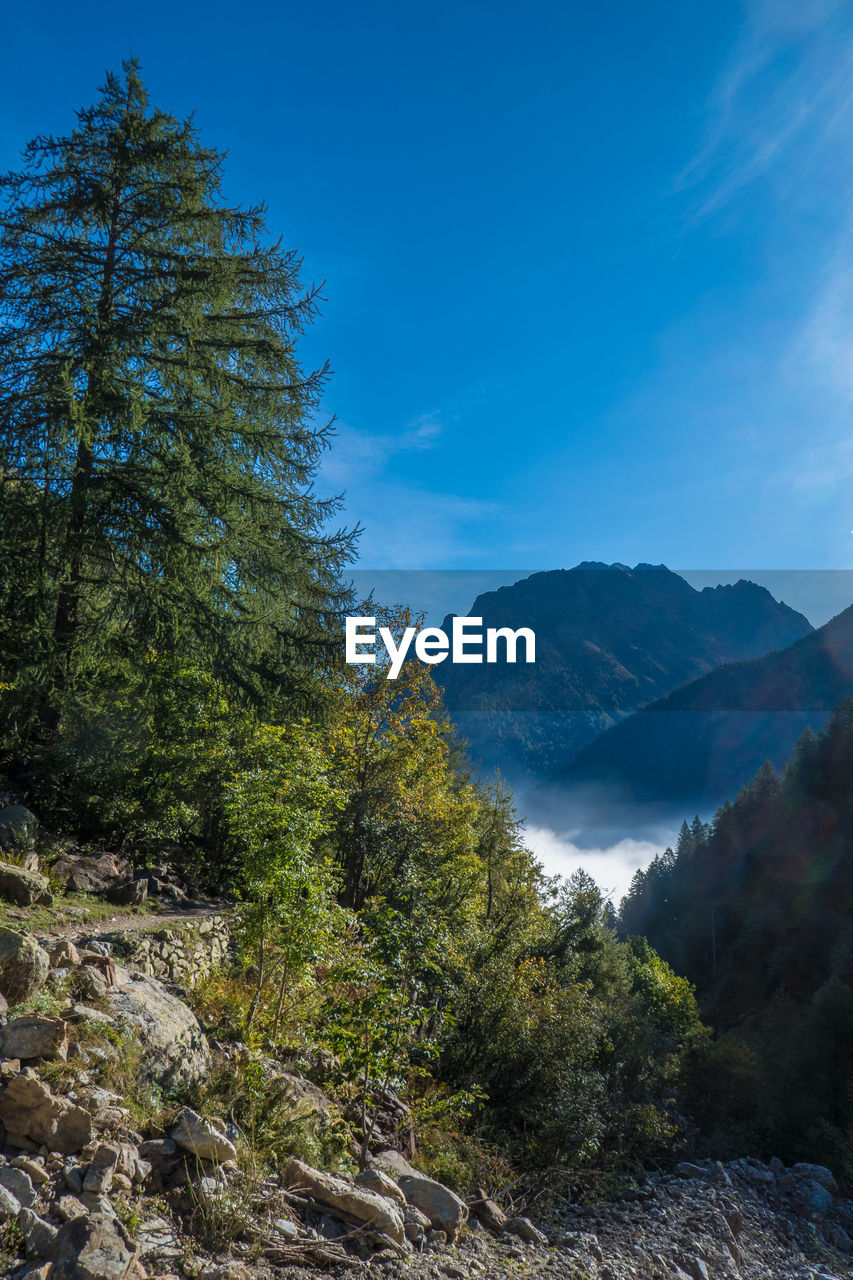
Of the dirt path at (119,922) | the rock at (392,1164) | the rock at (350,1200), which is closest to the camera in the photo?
the rock at (350,1200)

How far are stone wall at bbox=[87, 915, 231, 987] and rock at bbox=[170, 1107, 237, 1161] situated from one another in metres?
3.06

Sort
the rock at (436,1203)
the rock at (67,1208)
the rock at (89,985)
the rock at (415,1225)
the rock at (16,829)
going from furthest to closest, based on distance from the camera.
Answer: the rock at (16,829) → the rock at (436,1203) → the rock at (89,985) → the rock at (415,1225) → the rock at (67,1208)

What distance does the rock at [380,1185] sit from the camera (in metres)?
6.42

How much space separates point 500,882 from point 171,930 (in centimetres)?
2357

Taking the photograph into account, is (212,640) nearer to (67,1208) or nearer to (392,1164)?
(392,1164)

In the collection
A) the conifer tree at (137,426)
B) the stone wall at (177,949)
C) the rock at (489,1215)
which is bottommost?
the rock at (489,1215)

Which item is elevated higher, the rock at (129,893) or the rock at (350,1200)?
the rock at (129,893)

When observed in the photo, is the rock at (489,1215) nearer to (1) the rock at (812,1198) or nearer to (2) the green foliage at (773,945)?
(1) the rock at (812,1198)

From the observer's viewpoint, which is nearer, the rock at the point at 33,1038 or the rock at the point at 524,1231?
the rock at the point at 33,1038

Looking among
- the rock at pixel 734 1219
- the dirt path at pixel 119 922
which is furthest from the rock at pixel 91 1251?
the rock at pixel 734 1219

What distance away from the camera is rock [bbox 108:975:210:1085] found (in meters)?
6.16

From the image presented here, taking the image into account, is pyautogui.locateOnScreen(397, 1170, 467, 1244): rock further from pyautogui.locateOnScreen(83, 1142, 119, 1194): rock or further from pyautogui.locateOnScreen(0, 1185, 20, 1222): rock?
pyautogui.locateOnScreen(0, 1185, 20, 1222): rock

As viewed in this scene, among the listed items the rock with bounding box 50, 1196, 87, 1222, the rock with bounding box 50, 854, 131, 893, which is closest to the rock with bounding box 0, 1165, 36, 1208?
the rock with bounding box 50, 1196, 87, 1222

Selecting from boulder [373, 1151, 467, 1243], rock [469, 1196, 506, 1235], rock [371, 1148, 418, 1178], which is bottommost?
rock [469, 1196, 506, 1235]
